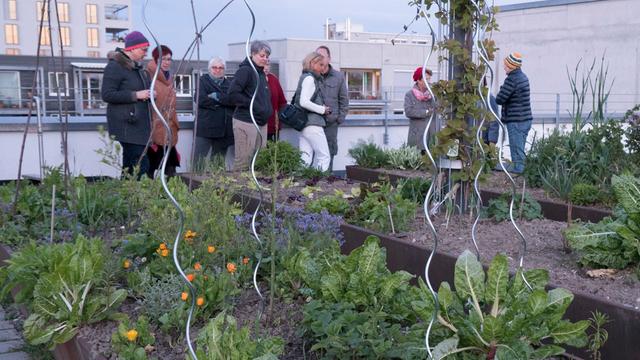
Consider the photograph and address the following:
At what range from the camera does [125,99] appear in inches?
267

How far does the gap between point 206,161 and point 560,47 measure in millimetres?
20047

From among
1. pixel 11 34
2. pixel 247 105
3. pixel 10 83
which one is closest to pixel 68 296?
pixel 247 105

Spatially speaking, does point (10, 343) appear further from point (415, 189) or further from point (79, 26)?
point (79, 26)

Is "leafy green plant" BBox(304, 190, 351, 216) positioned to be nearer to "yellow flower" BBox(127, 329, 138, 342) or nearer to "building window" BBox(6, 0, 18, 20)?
"yellow flower" BBox(127, 329, 138, 342)

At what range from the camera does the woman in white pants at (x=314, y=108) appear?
8.22 m

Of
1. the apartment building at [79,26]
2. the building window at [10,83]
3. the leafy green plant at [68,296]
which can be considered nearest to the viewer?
the leafy green plant at [68,296]

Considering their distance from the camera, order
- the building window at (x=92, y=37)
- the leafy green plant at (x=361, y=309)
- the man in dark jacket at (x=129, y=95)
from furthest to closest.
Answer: the building window at (x=92, y=37), the man in dark jacket at (x=129, y=95), the leafy green plant at (x=361, y=309)

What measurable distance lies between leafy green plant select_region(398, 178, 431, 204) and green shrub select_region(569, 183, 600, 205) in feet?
3.99

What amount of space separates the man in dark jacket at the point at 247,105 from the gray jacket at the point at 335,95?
0.71 m

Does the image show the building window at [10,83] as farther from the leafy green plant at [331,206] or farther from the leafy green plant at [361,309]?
the leafy green plant at [361,309]

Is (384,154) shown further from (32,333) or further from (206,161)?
(32,333)

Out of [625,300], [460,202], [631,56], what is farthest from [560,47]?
[625,300]

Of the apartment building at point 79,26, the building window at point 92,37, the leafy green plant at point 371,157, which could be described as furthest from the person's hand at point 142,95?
the building window at point 92,37

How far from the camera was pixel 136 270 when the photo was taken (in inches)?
150
